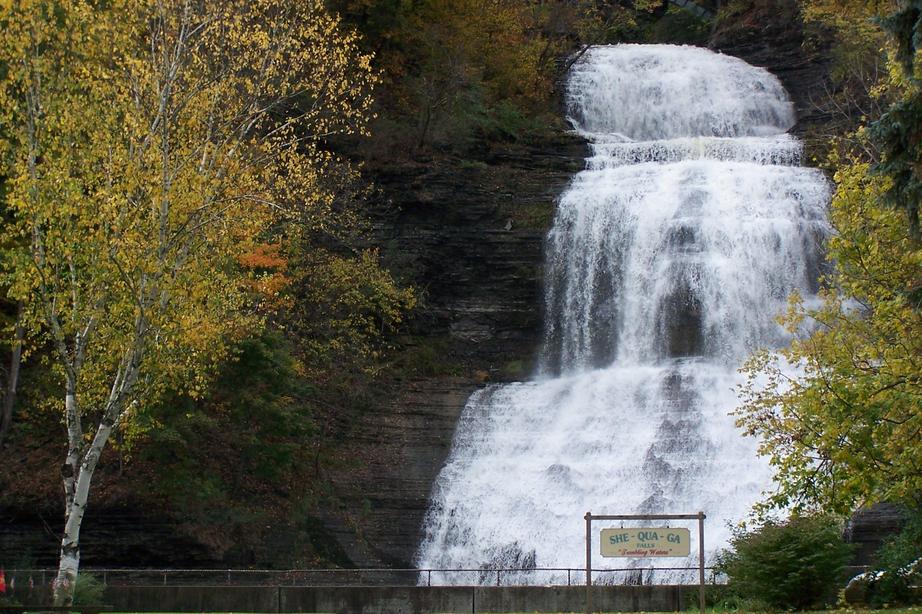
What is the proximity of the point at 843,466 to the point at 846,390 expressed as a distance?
1.45 m

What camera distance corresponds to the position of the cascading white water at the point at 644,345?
30.1m

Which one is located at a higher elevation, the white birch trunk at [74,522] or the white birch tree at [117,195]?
the white birch tree at [117,195]

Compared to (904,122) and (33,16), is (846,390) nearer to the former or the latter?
(904,122)

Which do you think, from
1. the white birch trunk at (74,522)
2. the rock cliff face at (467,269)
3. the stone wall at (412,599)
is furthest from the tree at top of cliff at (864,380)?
the rock cliff face at (467,269)

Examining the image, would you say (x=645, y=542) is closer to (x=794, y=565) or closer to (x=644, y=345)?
(x=794, y=565)

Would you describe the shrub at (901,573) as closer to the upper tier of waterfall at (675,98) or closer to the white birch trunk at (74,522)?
the white birch trunk at (74,522)

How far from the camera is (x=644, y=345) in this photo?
36594 mm

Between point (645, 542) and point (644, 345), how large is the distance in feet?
68.1

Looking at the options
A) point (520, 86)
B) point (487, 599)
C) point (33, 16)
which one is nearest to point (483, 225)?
point (520, 86)

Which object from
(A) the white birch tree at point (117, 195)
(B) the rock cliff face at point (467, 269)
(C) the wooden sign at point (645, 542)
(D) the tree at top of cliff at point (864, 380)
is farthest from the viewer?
(B) the rock cliff face at point (467, 269)

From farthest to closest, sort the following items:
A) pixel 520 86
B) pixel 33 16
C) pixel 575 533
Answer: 1. pixel 520 86
2. pixel 575 533
3. pixel 33 16

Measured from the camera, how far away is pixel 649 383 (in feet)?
113

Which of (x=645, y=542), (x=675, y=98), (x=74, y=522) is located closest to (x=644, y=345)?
(x=675, y=98)

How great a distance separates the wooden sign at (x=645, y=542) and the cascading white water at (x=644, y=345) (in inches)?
418
